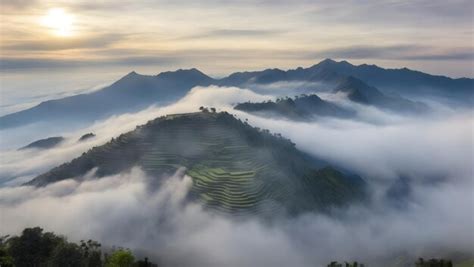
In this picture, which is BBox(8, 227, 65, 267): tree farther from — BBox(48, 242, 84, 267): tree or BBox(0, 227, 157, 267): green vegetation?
BBox(48, 242, 84, 267): tree

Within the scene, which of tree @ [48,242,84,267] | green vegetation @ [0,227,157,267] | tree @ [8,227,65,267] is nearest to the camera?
tree @ [48,242,84,267]

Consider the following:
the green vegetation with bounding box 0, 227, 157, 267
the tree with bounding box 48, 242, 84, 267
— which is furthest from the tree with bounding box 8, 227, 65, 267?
the tree with bounding box 48, 242, 84, 267

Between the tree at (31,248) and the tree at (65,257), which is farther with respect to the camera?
the tree at (31,248)

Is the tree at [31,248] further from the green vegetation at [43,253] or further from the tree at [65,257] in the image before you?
the tree at [65,257]

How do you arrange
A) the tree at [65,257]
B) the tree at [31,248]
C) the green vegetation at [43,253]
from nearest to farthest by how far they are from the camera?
the tree at [65,257] → the green vegetation at [43,253] → the tree at [31,248]

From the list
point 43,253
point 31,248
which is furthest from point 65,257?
point 31,248

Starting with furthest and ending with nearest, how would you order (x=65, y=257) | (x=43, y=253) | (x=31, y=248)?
(x=43, y=253), (x=31, y=248), (x=65, y=257)

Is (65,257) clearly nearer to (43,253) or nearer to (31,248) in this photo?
(43,253)

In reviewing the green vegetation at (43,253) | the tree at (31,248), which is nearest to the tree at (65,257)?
the green vegetation at (43,253)

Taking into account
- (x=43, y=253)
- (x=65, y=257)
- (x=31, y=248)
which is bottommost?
(x=43, y=253)

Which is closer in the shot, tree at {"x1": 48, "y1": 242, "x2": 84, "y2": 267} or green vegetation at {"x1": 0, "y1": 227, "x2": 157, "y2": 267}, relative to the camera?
tree at {"x1": 48, "y1": 242, "x2": 84, "y2": 267}

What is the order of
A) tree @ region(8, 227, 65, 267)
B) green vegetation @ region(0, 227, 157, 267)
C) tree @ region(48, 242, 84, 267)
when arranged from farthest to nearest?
tree @ region(8, 227, 65, 267), green vegetation @ region(0, 227, 157, 267), tree @ region(48, 242, 84, 267)
